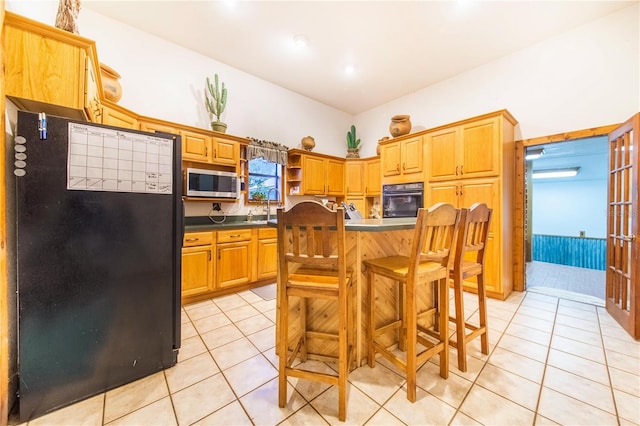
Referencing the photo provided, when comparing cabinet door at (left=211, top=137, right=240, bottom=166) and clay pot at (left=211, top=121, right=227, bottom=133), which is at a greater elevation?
clay pot at (left=211, top=121, right=227, bottom=133)

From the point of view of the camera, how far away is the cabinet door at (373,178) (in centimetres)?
470

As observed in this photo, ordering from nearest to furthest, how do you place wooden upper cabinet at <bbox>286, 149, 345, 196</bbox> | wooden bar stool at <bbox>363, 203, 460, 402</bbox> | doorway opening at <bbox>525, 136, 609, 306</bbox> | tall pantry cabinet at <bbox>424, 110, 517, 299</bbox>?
1. wooden bar stool at <bbox>363, 203, 460, 402</bbox>
2. tall pantry cabinet at <bbox>424, 110, 517, 299</bbox>
3. wooden upper cabinet at <bbox>286, 149, 345, 196</bbox>
4. doorway opening at <bbox>525, 136, 609, 306</bbox>

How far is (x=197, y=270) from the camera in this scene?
2.84m

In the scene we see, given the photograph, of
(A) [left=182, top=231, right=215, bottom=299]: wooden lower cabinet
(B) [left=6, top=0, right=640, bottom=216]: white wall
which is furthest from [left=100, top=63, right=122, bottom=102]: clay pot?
(A) [left=182, top=231, right=215, bottom=299]: wooden lower cabinet

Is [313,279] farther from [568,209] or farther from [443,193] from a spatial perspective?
[568,209]

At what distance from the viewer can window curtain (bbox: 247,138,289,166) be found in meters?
3.73

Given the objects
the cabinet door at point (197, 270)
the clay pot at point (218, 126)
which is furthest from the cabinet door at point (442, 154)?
the cabinet door at point (197, 270)

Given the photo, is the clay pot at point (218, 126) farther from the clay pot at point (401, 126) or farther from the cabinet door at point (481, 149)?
the cabinet door at point (481, 149)

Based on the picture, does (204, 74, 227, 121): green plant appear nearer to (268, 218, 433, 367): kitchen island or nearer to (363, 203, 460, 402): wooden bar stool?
(268, 218, 433, 367): kitchen island

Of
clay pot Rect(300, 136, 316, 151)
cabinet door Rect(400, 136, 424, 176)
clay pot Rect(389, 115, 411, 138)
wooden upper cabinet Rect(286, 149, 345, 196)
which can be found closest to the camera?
cabinet door Rect(400, 136, 424, 176)

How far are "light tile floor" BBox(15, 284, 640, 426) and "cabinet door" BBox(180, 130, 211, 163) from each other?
2.17 meters

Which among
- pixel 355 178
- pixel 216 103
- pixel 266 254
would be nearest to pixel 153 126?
pixel 216 103

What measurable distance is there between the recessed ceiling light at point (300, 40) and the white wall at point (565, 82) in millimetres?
2546

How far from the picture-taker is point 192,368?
5.46 ft
